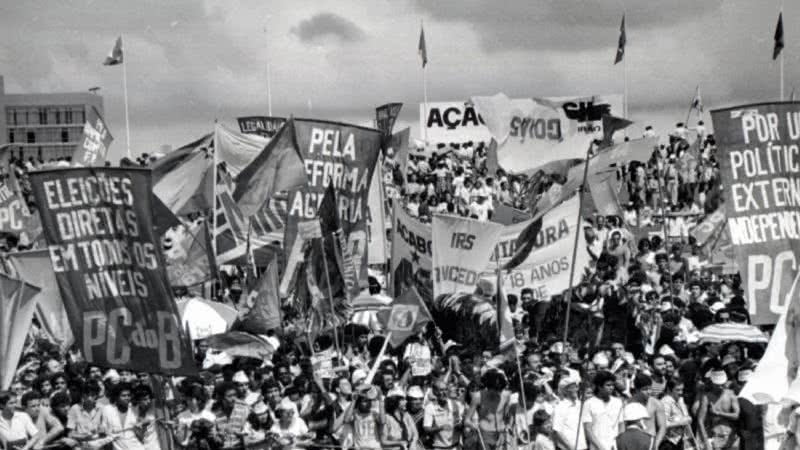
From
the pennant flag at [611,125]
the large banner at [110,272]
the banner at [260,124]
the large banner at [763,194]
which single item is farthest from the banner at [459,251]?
the banner at [260,124]

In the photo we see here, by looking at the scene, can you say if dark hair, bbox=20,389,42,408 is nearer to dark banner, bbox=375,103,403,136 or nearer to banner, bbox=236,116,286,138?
banner, bbox=236,116,286,138

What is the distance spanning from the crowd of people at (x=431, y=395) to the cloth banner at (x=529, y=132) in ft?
19.0

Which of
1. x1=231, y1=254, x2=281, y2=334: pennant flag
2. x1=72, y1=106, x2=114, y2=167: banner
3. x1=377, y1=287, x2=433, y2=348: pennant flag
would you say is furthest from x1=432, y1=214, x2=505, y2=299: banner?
x1=72, y1=106, x2=114, y2=167: banner

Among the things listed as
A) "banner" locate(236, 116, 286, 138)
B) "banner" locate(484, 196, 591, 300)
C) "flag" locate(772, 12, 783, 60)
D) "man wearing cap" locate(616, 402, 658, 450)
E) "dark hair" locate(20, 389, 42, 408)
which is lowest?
"man wearing cap" locate(616, 402, 658, 450)

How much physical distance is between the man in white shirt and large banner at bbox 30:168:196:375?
3.86 m

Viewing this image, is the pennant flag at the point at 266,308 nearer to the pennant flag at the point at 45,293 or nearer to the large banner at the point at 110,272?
the pennant flag at the point at 45,293

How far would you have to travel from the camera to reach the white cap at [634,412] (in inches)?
562

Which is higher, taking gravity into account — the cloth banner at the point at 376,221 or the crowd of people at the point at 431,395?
the cloth banner at the point at 376,221

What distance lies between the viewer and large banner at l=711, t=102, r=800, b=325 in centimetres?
1481

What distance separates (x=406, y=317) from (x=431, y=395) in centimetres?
278

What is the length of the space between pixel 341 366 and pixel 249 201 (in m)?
3.86

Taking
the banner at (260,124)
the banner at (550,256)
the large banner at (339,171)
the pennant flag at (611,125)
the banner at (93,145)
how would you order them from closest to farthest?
1. the pennant flag at (611,125)
2. the large banner at (339,171)
3. the banner at (550,256)
4. the banner at (260,124)
5. the banner at (93,145)

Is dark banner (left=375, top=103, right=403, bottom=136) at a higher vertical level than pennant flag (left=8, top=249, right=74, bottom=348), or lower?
higher

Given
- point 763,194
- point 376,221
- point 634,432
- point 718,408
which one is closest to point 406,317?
point 376,221
